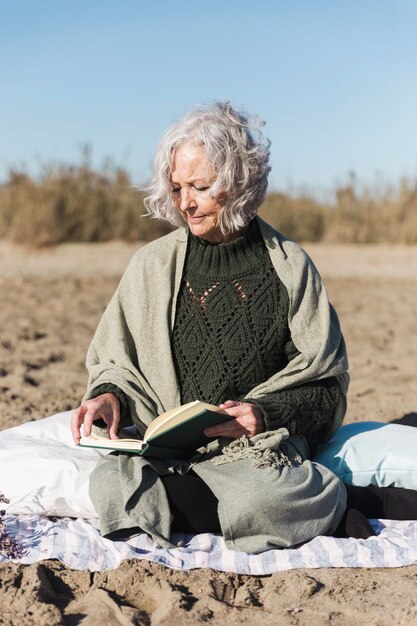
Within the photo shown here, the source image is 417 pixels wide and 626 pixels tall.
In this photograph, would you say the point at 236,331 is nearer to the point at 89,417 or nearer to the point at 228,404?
the point at 228,404

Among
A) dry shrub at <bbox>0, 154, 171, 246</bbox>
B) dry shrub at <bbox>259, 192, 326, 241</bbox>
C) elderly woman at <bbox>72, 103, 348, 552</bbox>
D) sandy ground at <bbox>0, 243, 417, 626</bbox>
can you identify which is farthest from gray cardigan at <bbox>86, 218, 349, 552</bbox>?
dry shrub at <bbox>259, 192, 326, 241</bbox>

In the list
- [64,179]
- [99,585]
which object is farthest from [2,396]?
[64,179]

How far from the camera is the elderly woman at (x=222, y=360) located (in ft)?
10.5

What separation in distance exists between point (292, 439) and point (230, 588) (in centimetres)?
67

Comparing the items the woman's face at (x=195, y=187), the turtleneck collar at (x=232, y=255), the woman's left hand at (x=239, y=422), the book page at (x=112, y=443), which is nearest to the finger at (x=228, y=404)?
the woman's left hand at (x=239, y=422)

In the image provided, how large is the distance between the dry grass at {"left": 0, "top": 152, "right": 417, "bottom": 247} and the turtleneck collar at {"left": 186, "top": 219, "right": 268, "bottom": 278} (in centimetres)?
922

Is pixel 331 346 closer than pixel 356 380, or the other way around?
pixel 331 346

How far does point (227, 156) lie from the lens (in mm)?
3260

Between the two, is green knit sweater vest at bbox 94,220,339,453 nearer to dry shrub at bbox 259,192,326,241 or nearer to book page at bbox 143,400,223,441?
book page at bbox 143,400,223,441

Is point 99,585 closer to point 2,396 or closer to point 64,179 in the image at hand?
point 2,396

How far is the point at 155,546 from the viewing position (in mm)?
3174

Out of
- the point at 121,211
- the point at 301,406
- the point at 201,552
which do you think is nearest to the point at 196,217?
the point at 301,406

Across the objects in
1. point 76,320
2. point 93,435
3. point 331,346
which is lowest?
point 76,320

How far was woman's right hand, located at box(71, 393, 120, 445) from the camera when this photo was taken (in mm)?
3189
